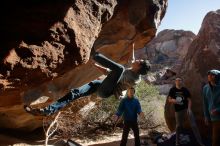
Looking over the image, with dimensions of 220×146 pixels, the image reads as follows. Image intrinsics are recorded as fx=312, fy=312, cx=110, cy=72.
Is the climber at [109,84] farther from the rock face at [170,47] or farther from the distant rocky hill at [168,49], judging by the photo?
the rock face at [170,47]

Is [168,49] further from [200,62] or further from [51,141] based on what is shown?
[51,141]

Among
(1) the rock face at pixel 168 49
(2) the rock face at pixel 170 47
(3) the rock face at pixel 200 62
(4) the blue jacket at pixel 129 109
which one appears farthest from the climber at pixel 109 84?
(2) the rock face at pixel 170 47

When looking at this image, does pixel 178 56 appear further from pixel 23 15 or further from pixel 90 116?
pixel 23 15

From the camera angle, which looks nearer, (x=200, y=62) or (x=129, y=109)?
(x=129, y=109)

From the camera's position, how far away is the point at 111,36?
27.5 ft

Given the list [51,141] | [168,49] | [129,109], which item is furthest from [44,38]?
[168,49]

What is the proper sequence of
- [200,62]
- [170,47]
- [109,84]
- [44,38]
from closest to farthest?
[44,38]
[109,84]
[200,62]
[170,47]

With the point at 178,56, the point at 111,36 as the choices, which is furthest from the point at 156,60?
the point at 111,36

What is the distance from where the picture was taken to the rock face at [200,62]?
9758 millimetres

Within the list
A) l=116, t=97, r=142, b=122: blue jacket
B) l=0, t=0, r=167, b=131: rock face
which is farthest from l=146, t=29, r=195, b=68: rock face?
l=0, t=0, r=167, b=131: rock face

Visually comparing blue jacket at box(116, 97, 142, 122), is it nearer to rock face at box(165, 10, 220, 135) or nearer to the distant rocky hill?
rock face at box(165, 10, 220, 135)

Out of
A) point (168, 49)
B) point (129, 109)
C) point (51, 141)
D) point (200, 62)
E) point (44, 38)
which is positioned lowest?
point (51, 141)

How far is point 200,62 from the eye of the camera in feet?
34.3

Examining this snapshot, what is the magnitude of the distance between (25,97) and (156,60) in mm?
31646
